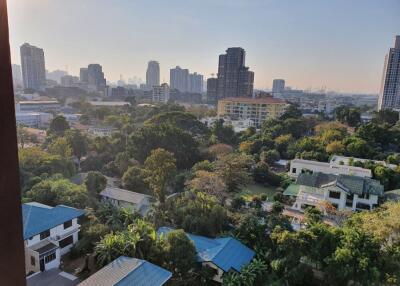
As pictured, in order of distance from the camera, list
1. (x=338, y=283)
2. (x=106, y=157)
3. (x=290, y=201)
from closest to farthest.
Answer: (x=338, y=283)
(x=290, y=201)
(x=106, y=157)

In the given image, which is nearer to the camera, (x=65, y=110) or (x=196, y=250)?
(x=196, y=250)

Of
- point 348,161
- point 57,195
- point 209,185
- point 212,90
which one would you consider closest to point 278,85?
point 212,90

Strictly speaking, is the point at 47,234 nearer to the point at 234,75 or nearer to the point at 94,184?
the point at 94,184

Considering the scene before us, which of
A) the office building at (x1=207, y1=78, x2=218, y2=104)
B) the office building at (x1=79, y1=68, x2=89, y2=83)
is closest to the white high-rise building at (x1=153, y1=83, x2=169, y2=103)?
the office building at (x1=207, y1=78, x2=218, y2=104)

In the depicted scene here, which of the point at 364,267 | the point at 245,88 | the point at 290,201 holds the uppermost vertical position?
the point at 245,88

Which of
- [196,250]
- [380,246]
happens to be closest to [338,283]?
[380,246]

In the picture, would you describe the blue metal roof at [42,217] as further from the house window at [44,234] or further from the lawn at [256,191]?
the lawn at [256,191]

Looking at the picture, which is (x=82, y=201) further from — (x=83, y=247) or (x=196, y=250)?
(x=196, y=250)
